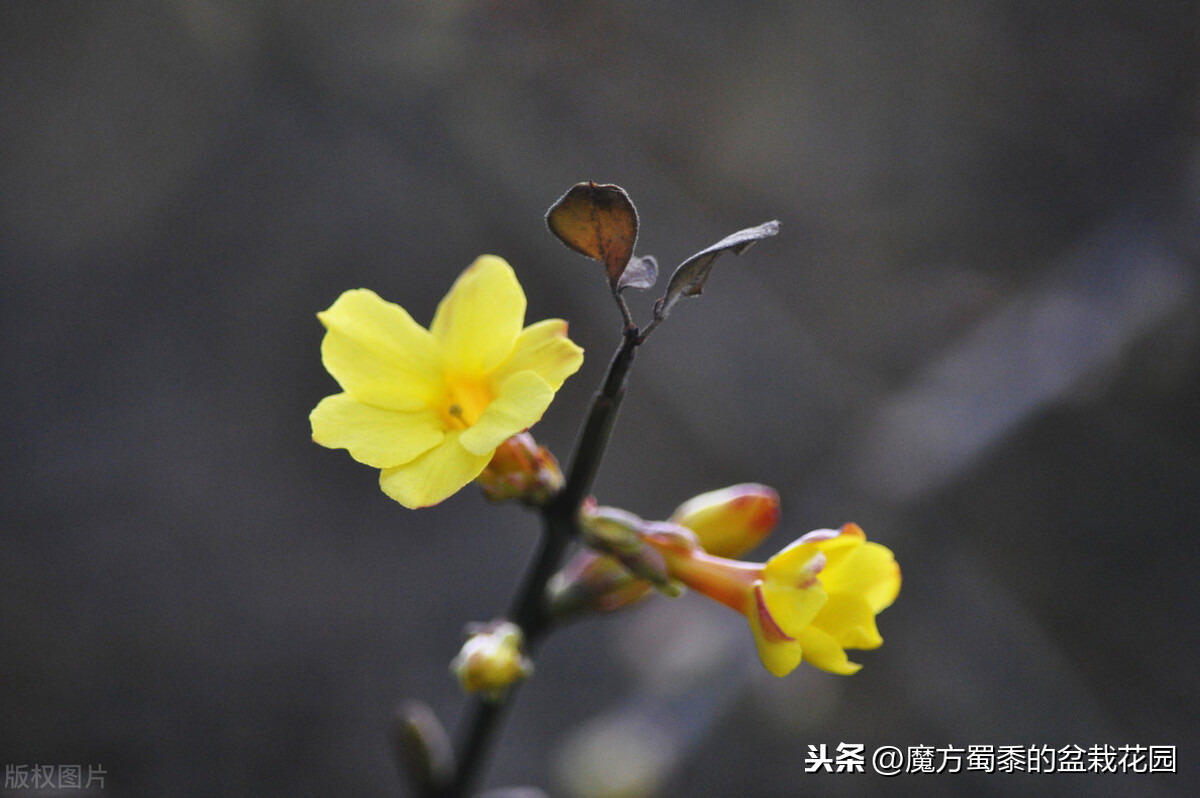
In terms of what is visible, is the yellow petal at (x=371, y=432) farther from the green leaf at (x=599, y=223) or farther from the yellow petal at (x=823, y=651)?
the yellow petal at (x=823, y=651)

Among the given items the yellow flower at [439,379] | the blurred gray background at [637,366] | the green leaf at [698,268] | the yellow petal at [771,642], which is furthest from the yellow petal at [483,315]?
the blurred gray background at [637,366]

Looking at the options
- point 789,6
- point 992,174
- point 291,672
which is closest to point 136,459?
point 291,672

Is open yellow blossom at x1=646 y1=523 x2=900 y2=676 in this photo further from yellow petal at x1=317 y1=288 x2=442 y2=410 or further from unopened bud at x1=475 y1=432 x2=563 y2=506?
yellow petal at x1=317 y1=288 x2=442 y2=410

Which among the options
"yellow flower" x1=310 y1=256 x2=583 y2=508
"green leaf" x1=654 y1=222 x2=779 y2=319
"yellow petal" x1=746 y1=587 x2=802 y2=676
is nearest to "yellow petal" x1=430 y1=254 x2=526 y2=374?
"yellow flower" x1=310 y1=256 x2=583 y2=508

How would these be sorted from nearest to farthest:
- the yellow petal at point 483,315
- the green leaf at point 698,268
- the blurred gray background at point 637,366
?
the green leaf at point 698,268 → the yellow petal at point 483,315 → the blurred gray background at point 637,366

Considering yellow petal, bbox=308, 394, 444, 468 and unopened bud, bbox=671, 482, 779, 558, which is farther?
unopened bud, bbox=671, 482, 779, 558

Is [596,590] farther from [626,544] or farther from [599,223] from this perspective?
[599,223]
